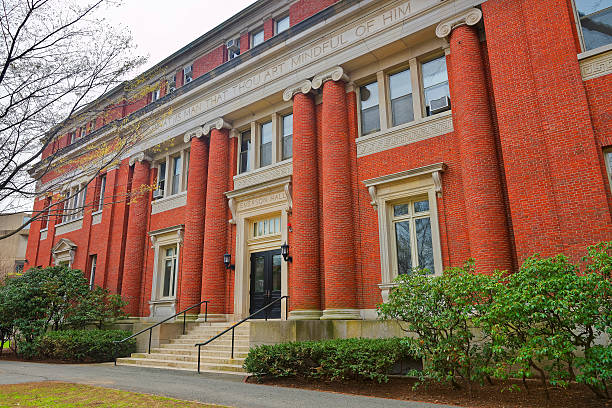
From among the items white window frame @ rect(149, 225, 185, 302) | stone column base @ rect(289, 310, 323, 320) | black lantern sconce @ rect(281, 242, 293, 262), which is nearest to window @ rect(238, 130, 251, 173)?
white window frame @ rect(149, 225, 185, 302)

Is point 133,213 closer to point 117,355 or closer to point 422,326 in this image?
point 117,355

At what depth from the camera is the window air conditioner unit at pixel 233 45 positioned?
62.3 ft

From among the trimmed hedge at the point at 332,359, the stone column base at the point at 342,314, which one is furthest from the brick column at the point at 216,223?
the trimmed hedge at the point at 332,359

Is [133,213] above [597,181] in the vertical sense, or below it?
above

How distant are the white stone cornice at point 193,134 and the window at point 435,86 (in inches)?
374

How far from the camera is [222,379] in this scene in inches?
400

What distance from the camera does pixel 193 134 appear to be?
18.9 metres

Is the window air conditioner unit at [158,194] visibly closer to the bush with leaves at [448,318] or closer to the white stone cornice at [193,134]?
the white stone cornice at [193,134]

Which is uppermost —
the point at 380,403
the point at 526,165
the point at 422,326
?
the point at 526,165

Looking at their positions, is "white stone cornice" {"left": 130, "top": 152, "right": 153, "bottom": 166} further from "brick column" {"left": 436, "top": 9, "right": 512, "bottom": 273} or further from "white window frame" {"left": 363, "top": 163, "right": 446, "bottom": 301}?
"brick column" {"left": 436, "top": 9, "right": 512, "bottom": 273}

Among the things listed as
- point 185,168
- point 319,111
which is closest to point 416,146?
point 319,111

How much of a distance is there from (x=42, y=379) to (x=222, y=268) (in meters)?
7.34

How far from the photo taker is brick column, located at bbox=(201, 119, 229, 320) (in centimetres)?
1631

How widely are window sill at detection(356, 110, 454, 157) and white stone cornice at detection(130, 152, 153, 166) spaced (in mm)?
11606
